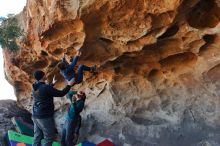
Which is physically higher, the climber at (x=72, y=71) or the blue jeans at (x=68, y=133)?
the climber at (x=72, y=71)

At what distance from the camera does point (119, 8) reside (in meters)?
7.17

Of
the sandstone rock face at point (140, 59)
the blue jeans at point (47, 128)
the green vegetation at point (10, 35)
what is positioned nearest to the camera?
the sandstone rock face at point (140, 59)

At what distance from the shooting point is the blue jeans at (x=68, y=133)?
8.32m

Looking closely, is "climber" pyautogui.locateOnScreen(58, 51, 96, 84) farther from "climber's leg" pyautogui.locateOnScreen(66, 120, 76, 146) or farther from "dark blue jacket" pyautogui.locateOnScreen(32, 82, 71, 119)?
"climber's leg" pyautogui.locateOnScreen(66, 120, 76, 146)

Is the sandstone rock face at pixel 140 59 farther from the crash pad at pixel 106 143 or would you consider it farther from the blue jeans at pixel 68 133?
the blue jeans at pixel 68 133

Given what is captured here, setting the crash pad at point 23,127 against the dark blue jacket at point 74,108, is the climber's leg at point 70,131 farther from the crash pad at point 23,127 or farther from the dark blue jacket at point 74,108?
the crash pad at point 23,127

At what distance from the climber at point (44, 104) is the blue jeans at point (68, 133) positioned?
2.57ft

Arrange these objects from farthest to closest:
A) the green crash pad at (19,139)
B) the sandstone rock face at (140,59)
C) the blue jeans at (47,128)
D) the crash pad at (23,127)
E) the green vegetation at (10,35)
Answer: the crash pad at (23,127) < the green vegetation at (10,35) < the green crash pad at (19,139) < the blue jeans at (47,128) < the sandstone rock face at (140,59)

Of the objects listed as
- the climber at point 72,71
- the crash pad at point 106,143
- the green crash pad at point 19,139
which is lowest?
the crash pad at point 106,143

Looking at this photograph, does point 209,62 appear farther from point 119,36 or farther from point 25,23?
point 25,23

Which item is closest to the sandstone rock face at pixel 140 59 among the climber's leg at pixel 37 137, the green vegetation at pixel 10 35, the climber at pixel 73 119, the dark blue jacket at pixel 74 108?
the green vegetation at pixel 10 35

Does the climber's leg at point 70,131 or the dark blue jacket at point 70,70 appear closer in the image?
the dark blue jacket at point 70,70

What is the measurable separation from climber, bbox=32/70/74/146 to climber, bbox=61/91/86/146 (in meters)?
0.79

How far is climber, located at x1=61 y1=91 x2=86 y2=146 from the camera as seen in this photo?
27.1ft
